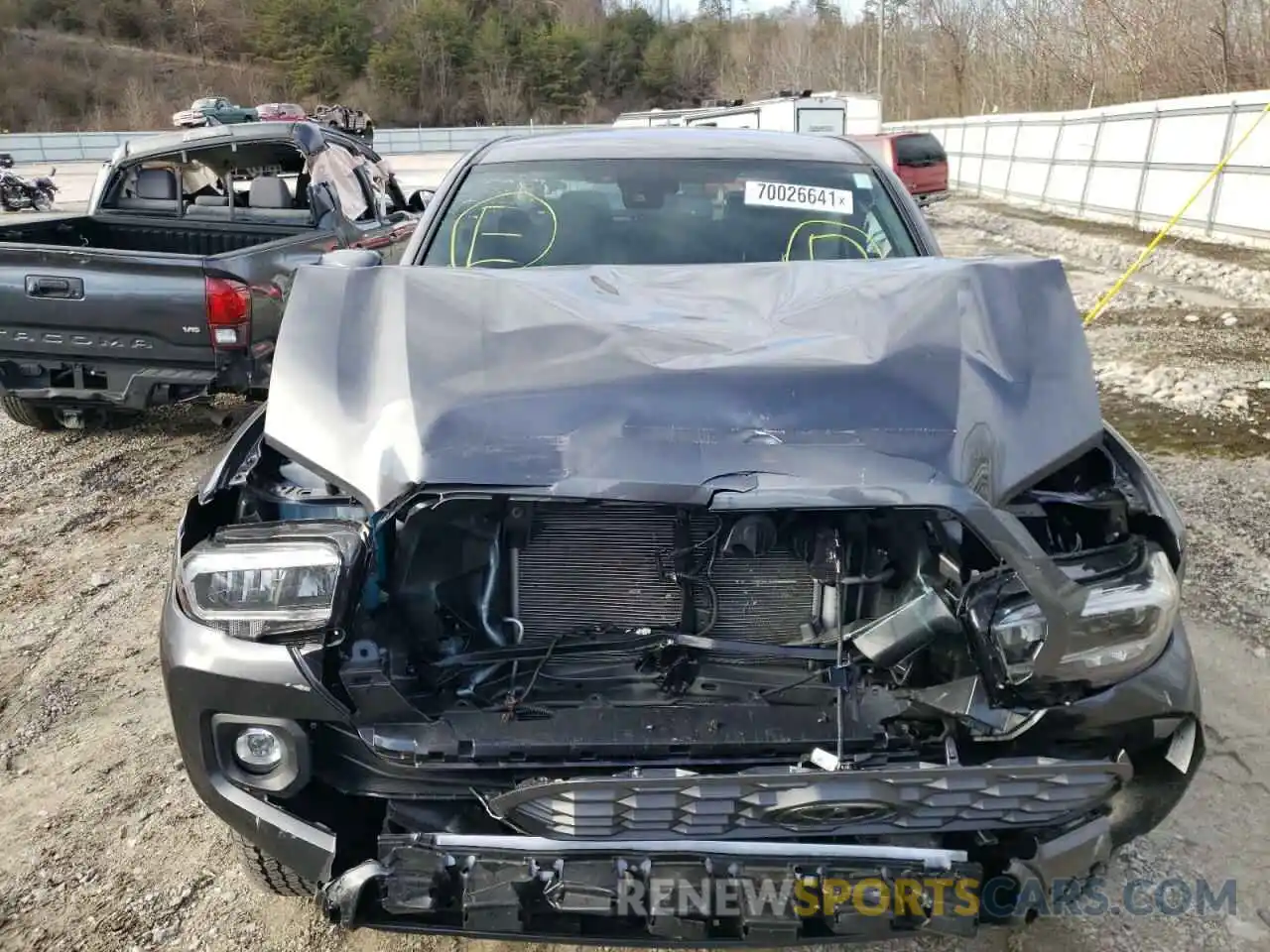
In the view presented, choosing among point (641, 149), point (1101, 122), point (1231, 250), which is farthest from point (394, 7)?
point (641, 149)

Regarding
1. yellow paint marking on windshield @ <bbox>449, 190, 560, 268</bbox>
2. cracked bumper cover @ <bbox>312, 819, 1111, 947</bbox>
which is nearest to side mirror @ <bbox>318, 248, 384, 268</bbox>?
yellow paint marking on windshield @ <bbox>449, 190, 560, 268</bbox>

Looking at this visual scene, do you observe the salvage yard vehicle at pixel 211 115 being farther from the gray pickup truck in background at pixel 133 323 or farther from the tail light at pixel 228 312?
the tail light at pixel 228 312

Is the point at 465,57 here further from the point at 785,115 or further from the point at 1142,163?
the point at 1142,163

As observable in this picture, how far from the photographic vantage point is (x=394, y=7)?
77.8m

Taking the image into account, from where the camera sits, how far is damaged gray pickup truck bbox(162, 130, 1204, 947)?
180 centimetres

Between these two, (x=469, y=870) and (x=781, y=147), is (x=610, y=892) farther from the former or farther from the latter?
(x=781, y=147)

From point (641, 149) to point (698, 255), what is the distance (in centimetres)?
61

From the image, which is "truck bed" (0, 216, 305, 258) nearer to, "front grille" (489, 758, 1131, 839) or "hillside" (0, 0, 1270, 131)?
"front grille" (489, 758, 1131, 839)

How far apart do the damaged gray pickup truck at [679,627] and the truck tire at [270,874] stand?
1.1 inches

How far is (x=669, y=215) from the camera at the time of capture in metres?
3.44

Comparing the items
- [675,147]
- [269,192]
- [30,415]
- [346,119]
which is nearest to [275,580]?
[675,147]

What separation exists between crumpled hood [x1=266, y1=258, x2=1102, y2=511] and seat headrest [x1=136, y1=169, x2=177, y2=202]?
5.34 meters

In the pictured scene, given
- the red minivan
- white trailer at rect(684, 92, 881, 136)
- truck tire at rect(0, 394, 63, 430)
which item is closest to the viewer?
truck tire at rect(0, 394, 63, 430)

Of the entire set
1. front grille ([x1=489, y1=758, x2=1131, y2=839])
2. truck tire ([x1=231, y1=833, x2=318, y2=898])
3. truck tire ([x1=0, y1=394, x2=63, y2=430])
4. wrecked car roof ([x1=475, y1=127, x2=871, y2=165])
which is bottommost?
truck tire ([x1=0, y1=394, x2=63, y2=430])
